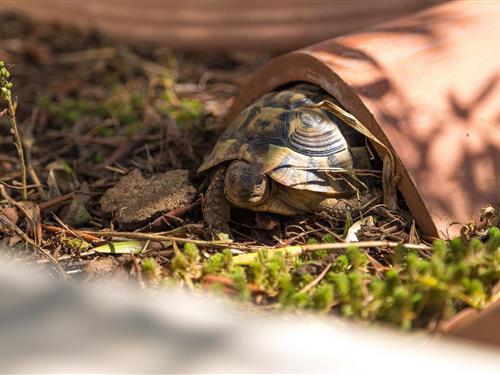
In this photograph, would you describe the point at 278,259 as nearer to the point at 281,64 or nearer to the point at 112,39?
the point at 281,64

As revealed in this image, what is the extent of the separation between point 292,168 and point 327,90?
1.46 feet

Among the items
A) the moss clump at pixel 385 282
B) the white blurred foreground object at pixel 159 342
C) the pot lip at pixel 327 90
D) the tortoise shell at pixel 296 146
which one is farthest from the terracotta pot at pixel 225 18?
the white blurred foreground object at pixel 159 342

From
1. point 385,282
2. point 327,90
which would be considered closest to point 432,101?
point 327,90

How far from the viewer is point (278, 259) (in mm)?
2516

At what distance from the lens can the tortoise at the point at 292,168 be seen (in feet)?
9.72

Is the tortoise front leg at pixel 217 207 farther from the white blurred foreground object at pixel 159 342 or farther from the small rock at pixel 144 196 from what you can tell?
the white blurred foreground object at pixel 159 342

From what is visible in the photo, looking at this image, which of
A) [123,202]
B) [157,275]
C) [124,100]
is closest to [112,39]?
[124,100]

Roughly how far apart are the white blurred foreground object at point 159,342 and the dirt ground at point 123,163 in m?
1.19

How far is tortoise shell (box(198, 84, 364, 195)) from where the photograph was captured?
9.75 feet

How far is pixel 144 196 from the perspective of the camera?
319cm

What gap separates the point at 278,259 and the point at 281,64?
4.15ft

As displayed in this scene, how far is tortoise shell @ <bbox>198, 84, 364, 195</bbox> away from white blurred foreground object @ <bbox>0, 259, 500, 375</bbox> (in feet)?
5.51

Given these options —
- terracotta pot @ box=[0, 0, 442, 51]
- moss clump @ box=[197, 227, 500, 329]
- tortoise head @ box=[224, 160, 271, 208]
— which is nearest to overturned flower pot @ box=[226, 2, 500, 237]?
moss clump @ box=[197, 227, 500, 329]

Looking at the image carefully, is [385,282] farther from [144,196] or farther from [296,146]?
[144,196]
